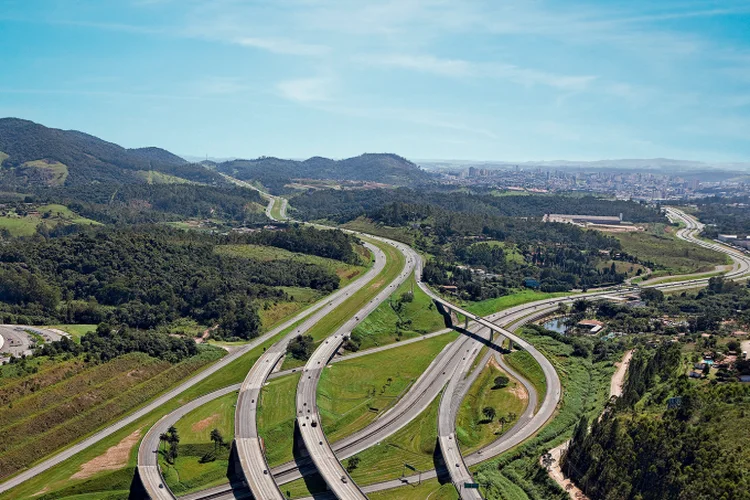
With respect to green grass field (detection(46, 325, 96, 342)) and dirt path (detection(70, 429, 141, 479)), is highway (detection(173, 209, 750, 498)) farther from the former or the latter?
green grass field (detection(46, 325, 96, 342))

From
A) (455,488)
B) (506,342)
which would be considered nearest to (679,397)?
(455,488)

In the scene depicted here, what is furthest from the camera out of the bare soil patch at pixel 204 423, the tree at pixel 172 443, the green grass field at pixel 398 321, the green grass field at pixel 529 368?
the green grass field at pixel 398 321

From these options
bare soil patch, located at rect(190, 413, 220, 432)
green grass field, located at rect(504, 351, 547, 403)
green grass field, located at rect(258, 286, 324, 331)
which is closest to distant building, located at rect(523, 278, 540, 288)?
green grass field, located at rect(504, 351, 547, 403)

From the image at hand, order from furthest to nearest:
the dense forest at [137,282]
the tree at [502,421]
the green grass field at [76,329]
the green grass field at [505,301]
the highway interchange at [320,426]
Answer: the green grass field at [505,301] → the dense forest at [137,282] → the green grass field at [76,329] → the tree at [502,421] → the highway interchange at [320,426]

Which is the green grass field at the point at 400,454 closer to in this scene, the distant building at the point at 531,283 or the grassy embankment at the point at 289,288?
the grassy embankment at the point at 289,288

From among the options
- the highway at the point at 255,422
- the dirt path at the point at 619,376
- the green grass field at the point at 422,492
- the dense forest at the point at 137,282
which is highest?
the dense forest at the point at 137,282

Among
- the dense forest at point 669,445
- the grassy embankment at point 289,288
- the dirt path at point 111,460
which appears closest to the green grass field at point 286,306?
the grassy embankment at point 289,288

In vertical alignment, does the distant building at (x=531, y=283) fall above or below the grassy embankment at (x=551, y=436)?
above
